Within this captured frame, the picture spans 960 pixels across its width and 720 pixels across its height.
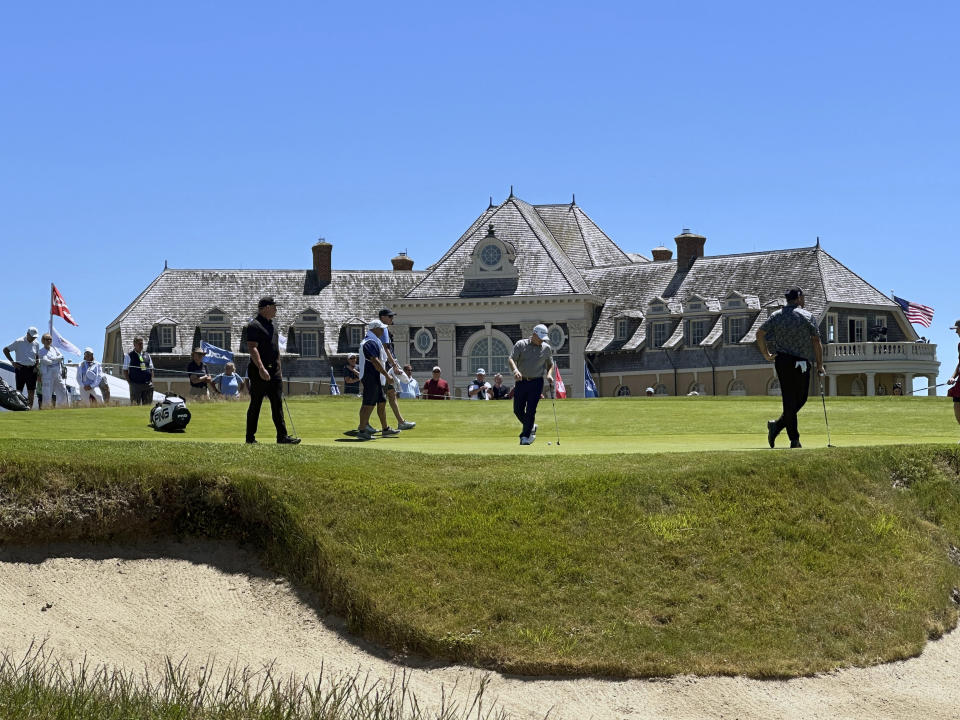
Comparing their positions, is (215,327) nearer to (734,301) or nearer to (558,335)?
(558,335)

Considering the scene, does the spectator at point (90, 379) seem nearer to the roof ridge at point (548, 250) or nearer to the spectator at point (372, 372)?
the spectator at point (372, 372)

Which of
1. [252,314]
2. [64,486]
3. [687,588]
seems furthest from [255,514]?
[252,314]

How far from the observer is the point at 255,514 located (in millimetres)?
12594

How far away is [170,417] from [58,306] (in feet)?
84.7

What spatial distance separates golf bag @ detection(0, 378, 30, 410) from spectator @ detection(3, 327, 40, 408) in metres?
0.65

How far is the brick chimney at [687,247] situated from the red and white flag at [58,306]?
3574 cm

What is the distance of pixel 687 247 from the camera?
7356 centimetres

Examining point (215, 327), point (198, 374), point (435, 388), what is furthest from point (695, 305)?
point (198, 374)

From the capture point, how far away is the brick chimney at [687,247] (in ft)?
240

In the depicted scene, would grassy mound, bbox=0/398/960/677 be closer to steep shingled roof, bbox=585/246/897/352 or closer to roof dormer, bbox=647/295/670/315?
steep shingled roof, bbox=585/246/897/352

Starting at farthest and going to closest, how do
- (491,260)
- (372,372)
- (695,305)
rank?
1. (491,260)
2. (695,305)
3. (372,372)

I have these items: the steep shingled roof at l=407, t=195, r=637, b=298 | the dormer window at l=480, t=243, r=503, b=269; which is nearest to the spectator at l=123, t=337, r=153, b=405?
the steep shingled roof at l=407, t=195, r=637, b=298

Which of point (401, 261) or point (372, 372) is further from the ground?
point (401, 261)

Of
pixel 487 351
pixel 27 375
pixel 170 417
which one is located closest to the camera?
pixel 170 417
